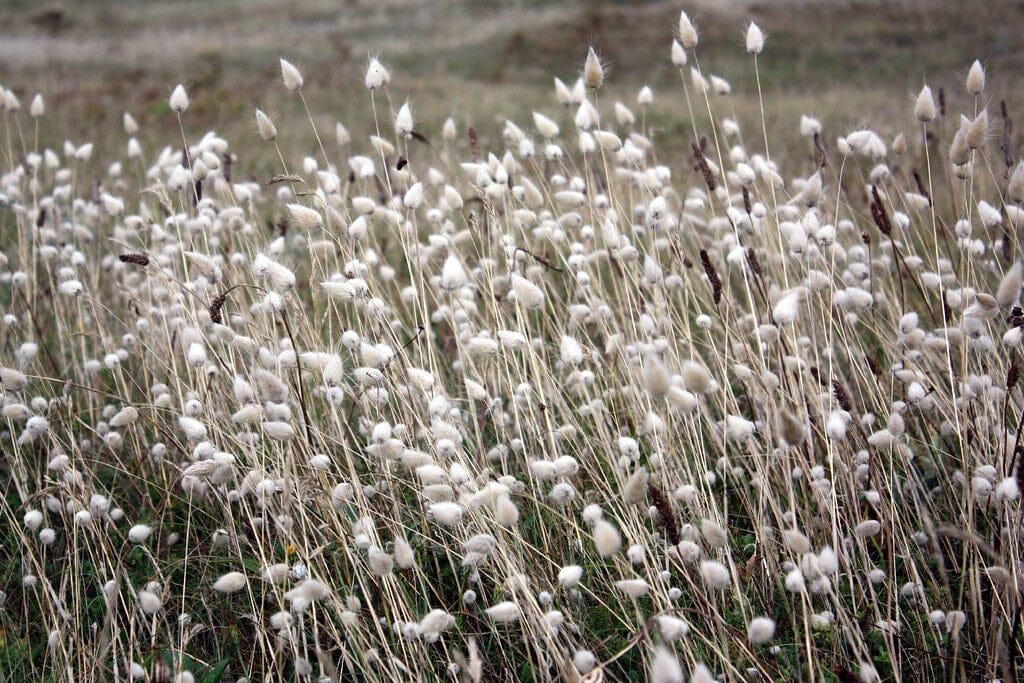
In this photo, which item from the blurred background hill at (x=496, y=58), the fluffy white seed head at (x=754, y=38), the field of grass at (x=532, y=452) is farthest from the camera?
the blurred background hill at (x=496, y=58)

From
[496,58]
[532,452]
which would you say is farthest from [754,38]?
[496,58]

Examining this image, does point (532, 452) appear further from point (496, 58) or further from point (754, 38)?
point (496, 58)

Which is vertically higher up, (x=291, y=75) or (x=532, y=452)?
(x=291, y=75)

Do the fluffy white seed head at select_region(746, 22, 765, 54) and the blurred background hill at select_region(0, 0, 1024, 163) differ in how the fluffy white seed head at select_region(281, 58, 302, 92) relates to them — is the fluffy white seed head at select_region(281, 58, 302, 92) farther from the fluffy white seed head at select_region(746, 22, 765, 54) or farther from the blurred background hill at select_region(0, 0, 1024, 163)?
→ the blurred background hill at select_region(0, 0, 1024, 163)

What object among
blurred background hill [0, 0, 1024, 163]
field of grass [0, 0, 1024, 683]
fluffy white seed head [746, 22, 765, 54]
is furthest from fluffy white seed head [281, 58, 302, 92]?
blurred background hill [0, 0, 1024, 163]

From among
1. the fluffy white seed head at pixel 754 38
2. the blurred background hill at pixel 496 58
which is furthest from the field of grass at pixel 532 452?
the blurred background hill at pixel 496 58

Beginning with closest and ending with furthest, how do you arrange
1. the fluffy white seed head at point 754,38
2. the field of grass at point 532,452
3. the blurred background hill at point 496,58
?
the field of grass at point 532,452, the fluffy white seed head at point 754,38, the blurred background hill at point 496,58

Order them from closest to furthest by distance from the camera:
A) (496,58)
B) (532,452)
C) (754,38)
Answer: (532,452)
(754,38)
(496,58)

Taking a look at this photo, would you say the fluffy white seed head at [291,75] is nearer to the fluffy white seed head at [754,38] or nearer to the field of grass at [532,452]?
the field of grass at [532,452]

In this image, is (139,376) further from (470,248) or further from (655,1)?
(655,1)

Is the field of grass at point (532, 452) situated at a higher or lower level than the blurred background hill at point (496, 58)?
lower

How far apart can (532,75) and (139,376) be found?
659 inches

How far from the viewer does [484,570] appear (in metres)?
2.17

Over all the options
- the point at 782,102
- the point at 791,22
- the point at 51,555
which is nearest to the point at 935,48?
the point at 791,22
